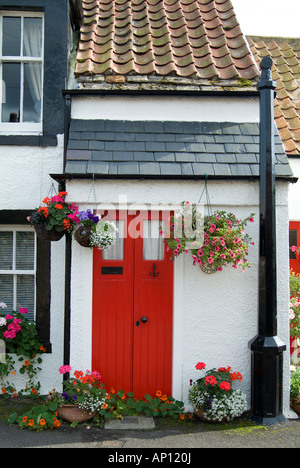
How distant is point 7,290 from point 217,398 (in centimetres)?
314

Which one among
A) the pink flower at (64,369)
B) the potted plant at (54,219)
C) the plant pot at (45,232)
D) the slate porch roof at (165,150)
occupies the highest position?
the slate porch roof at (165,150)

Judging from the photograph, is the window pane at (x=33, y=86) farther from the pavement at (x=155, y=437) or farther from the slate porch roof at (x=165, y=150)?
the pavement at (x=155, y=437)

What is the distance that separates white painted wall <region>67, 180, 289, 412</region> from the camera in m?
5.61

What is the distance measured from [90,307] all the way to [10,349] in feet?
3.99

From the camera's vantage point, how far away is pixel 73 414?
5.20 metres

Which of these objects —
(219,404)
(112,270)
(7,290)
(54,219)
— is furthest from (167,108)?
(219,404)

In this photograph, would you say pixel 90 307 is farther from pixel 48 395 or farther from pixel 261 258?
pixel 261 258

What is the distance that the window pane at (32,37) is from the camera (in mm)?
6441

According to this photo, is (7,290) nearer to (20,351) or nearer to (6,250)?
(6,250)

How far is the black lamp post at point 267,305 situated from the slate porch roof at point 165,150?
0.29m

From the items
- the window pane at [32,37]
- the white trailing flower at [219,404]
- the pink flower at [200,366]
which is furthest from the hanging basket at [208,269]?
the window pane at [32,37]

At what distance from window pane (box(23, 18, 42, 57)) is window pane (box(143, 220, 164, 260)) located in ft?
9.62
